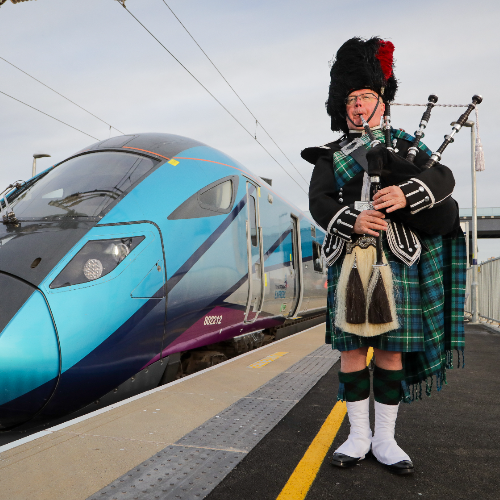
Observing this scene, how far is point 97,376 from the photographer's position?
11.1ft

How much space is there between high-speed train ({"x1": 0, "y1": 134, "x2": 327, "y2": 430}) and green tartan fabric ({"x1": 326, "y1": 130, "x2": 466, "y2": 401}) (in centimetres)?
158

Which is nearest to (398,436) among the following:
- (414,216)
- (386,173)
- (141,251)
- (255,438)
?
(255,438)

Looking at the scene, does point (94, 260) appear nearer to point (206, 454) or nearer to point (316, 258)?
point (206, 454)

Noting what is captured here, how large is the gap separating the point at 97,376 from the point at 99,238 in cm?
98

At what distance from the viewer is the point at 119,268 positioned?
3.57 m

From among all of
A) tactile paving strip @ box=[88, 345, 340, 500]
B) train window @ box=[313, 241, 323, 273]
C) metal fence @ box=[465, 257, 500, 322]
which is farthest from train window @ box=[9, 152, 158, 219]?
metal fence @ box=[465, 257, 500, 322]

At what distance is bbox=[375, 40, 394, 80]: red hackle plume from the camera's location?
2846mm

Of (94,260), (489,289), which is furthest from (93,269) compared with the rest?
(489,289)

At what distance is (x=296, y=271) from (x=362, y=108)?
551cm

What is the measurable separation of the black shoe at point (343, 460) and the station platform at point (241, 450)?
3 centimetres

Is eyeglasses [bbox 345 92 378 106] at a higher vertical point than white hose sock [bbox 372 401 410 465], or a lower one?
higher

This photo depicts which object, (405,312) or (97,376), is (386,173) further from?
(97,376)

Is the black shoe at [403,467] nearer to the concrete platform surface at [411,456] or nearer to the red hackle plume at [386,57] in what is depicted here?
the concrete platform surface at [411,456]

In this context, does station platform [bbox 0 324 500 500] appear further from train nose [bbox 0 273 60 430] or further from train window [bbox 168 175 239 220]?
train window [bbox 168 175 239 220]
